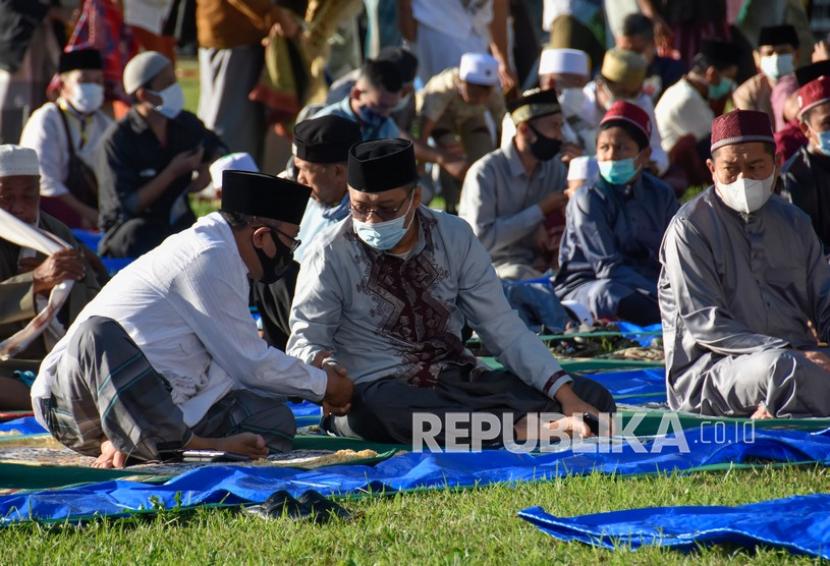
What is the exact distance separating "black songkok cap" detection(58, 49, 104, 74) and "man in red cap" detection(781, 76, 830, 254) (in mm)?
4725

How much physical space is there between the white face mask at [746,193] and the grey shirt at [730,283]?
51 millimetres

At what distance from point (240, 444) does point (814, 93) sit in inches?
146

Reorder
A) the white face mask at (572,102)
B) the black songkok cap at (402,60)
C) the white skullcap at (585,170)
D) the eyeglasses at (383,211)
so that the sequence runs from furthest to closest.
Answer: the white face mask at (572,102)
the black songkok cap at (402,60)
the white skullcap at (585,170)
the eyeglasses at (383,211)

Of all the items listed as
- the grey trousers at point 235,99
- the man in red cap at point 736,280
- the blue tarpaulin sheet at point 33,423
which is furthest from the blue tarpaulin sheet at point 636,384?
the grey trousers at point 235,99

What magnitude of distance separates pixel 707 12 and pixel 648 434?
8.39 m

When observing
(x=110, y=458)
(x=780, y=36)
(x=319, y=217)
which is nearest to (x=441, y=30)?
(x=780, y=36)

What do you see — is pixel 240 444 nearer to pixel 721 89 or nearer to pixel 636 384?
pixel 636 384

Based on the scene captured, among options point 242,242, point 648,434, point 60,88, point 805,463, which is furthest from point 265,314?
point 60,88

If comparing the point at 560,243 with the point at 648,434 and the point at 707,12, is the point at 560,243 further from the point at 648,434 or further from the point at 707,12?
the point at 707,12

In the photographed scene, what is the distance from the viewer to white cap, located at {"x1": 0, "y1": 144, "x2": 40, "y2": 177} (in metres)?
6.75

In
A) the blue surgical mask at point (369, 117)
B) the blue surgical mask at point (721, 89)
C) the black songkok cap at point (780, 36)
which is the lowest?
the blue surgical mask at point (369, 117)

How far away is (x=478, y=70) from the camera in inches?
421

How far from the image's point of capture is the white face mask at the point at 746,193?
590 cm

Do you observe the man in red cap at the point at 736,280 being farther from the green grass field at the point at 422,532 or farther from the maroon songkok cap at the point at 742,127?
the green grass field at the point at 422,532
